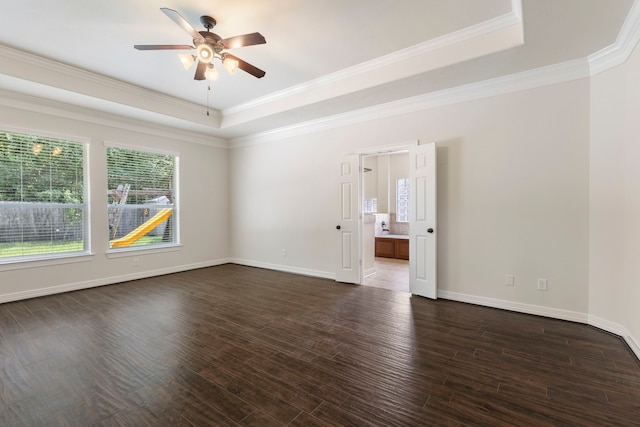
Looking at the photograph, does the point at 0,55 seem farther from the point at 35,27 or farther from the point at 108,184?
the point at 108,184

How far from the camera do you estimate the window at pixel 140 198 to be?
16.3ft

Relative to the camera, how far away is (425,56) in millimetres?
3340

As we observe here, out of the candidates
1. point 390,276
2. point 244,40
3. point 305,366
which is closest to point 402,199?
point 390,276

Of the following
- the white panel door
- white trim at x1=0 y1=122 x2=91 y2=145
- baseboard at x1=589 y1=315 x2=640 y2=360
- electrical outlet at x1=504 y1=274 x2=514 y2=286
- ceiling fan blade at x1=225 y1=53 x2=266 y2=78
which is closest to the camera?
baseboard at x1=589 y1=315 x2=640 y2=360

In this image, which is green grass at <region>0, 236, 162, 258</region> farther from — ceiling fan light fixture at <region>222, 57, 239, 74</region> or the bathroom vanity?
the bathroom vanity

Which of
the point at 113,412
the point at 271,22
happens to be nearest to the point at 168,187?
the point at 271,22

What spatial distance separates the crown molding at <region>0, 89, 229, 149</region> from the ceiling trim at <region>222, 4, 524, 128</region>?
208 centimetres

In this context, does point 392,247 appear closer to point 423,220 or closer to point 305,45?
point 423,220

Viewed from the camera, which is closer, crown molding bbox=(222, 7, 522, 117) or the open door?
crown molding bbox=(222, 7, 522, 117)

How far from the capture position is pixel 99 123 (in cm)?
469

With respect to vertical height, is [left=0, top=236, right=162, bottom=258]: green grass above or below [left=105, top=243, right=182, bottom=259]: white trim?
above

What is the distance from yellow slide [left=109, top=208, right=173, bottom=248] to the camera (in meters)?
5.03

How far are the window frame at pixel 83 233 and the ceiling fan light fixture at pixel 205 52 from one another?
312 centimetres

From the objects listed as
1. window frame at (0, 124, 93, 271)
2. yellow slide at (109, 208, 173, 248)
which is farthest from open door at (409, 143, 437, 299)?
window frame at (0, 124, 93, 271)
